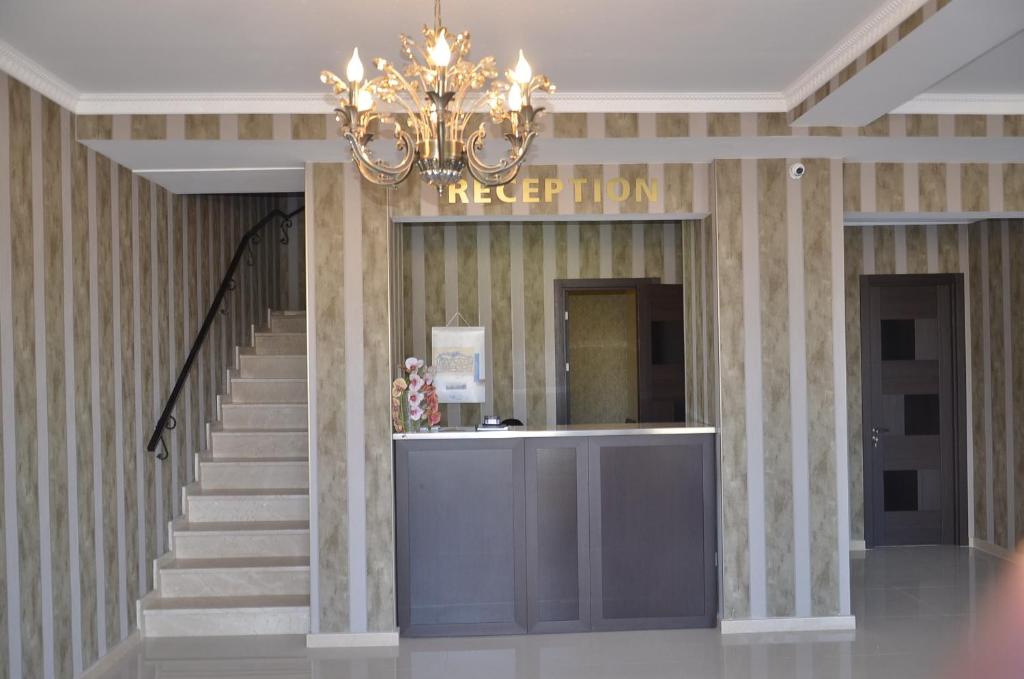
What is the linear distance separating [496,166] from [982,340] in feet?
21.3

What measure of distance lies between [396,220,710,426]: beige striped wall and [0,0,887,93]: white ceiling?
11.4ft

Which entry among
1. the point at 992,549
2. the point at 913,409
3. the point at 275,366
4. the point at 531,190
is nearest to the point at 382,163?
the point at 531,190

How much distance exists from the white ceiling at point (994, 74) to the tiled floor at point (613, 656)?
10.3 feet

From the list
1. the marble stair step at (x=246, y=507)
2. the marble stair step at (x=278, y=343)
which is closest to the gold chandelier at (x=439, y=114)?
the marble stair step at (x=246, y=507)

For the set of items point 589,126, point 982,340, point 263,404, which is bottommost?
point 263,404

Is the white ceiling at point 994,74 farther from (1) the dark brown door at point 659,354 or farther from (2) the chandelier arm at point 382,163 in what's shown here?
(1) the dark brown door at point 659,354

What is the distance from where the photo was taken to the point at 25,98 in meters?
4.57

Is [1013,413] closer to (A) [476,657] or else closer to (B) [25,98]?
(A) [476,657]

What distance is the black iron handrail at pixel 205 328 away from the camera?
622cm

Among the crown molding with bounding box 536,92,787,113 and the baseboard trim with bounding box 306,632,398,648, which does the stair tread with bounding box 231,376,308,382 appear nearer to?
the baseboard trim with bounding box 306,632,398,648

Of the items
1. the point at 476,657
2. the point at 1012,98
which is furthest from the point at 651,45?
the point at 476,657

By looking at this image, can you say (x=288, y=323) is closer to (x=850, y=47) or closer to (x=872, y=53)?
(x=850, y=47)

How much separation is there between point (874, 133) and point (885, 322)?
332 cm

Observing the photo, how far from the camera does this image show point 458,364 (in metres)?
7.75
